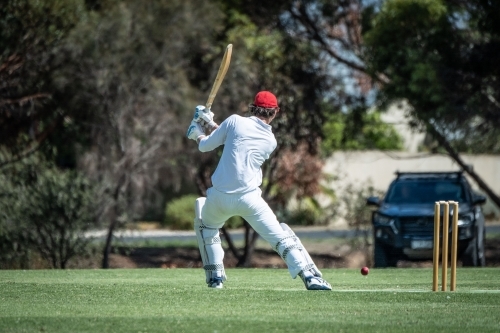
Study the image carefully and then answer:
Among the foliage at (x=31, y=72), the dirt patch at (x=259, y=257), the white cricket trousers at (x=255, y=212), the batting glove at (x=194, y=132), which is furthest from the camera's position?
the dirt patch at (x=259, y=257)

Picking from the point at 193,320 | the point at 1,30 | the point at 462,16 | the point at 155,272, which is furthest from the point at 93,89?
the point at 193,320

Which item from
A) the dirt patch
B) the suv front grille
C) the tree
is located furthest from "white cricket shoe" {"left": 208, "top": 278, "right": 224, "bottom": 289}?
the tree

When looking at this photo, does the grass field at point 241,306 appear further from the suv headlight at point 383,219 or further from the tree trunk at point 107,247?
the tree trunk at point 107,247

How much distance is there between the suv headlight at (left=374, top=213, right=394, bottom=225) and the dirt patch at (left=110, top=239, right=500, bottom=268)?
2.62 metres

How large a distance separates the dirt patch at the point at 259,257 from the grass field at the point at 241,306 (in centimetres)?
1164

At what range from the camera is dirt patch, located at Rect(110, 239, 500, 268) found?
2527 cm

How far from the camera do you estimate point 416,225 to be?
21.4m

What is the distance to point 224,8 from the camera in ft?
94.0

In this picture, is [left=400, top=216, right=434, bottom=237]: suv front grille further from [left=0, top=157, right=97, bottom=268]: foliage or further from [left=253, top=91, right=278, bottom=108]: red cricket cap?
[left=253, top=91, right=278, bottom=108]: red cricket cap

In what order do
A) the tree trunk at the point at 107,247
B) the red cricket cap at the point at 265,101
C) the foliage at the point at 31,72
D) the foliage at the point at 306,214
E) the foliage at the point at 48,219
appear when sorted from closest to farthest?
the red cricket cap at the point at 265,101 → the foliage at the point at 31,72 → the foliage at the point at 48,219 → the tree trunk at the point at 107,247 → the foliage at the point at 306,214

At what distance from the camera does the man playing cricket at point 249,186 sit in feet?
36.1

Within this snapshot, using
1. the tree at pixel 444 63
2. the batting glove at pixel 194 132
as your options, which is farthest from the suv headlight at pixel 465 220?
the batting glove at pixel 194 132

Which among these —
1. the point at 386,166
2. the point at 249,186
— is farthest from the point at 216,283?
the point at 386,166

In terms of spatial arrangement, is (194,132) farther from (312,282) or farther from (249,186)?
(312,282)
